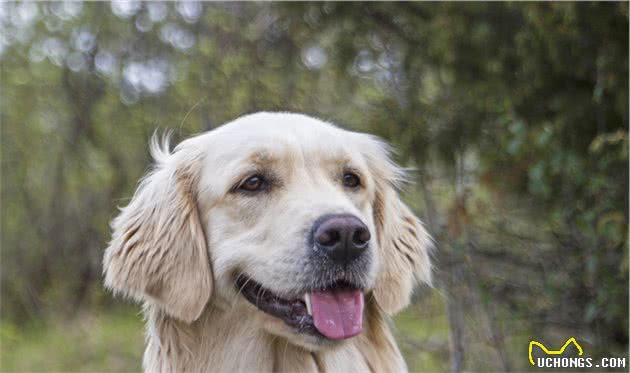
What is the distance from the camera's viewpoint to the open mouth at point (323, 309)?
3303mm

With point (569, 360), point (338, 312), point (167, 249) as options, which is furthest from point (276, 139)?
point (569, 360)

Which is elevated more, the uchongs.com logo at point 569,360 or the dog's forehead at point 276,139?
the dog's forehead at point 276,139

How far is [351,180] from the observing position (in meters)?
3.80

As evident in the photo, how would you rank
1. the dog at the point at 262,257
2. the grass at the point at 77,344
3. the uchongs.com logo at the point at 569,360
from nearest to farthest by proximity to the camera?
the dog at the point at 262,257, the uchongs.com logo at the point at 569,360, the grass at the point at 77,344

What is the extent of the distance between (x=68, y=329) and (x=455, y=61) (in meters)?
6.97

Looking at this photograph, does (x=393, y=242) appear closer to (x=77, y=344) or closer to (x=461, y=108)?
(x=461, y=108)

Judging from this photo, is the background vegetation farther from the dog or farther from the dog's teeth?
the dog's teeth

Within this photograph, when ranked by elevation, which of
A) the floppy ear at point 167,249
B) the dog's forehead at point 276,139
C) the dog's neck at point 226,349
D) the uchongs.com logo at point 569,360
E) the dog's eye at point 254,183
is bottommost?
the uchongs.com logo at point 569,360

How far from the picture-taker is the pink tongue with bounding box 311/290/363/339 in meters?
3.29

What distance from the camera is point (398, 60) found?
730 cm

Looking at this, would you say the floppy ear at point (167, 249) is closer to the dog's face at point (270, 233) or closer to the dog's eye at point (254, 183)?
the dog's face at point (270, 233)

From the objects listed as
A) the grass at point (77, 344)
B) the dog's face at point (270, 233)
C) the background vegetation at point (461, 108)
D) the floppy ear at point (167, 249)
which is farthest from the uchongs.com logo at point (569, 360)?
the grass at point (77, 344)

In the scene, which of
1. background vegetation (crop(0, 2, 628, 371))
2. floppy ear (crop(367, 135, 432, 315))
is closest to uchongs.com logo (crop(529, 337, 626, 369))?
background vegetation (crop(0, 2, 628, 371))

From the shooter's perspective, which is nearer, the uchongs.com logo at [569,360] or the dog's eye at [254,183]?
the dog's eye at [254,183]
